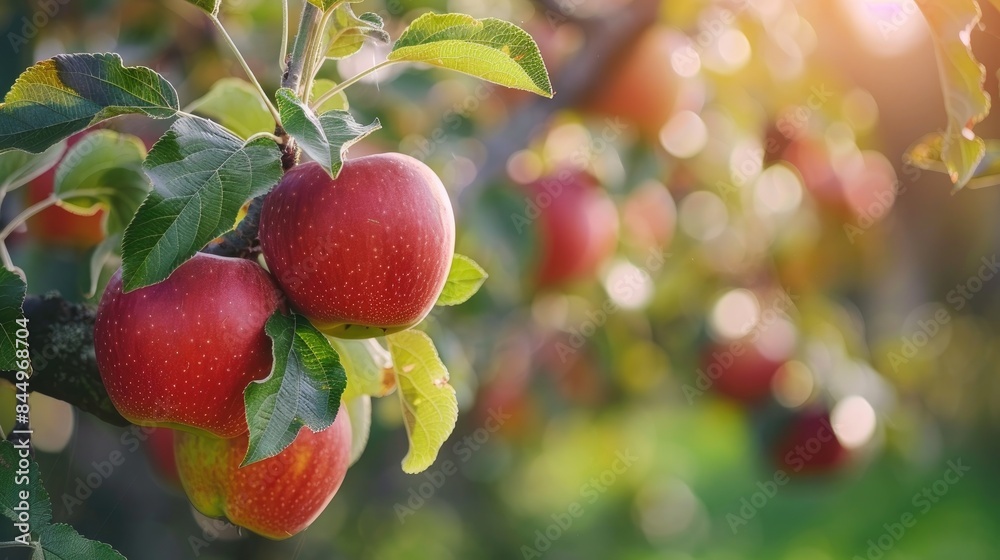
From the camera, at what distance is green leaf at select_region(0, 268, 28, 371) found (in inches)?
22.3

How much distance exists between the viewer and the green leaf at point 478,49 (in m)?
0.57

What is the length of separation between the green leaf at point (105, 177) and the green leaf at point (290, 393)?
30 centimetres

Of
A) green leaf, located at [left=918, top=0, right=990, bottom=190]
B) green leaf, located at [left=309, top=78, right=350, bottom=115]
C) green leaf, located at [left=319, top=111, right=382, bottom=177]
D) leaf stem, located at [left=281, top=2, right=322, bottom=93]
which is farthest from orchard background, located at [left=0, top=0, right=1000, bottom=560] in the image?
green leaf, located at [left=319, top=111, right=382, bottom=177]

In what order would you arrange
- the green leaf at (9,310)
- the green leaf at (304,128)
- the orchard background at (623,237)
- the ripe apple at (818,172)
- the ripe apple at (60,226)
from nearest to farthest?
the green leaf at (304,128)
the green leaf at (9,310)
the ripe apple at (60,226)
the orchard background at (623,237)
the ripe apple at (818,172)

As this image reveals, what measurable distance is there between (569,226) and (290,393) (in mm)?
1187

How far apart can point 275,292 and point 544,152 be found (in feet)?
4.10

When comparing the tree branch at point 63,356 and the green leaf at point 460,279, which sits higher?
the green leaf at point 460,279

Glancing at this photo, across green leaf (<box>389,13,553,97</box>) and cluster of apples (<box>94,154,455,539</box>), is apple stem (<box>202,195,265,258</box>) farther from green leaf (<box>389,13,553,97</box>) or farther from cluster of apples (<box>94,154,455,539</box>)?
green leaf (<box>389,13,553,97</box>)

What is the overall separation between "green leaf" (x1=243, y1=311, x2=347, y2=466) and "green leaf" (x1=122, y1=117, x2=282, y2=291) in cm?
8

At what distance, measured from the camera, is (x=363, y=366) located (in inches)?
28.0

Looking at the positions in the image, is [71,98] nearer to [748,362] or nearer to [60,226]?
[60,226]

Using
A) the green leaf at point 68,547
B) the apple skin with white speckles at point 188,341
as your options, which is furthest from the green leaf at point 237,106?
the green leaf at point 68,547

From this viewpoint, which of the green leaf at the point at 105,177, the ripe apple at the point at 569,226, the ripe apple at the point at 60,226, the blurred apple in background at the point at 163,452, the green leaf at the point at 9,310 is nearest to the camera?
the green leaf at the point at 9,310

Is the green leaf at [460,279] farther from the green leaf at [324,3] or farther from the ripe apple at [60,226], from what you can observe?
the ripe apple at [60,226]
